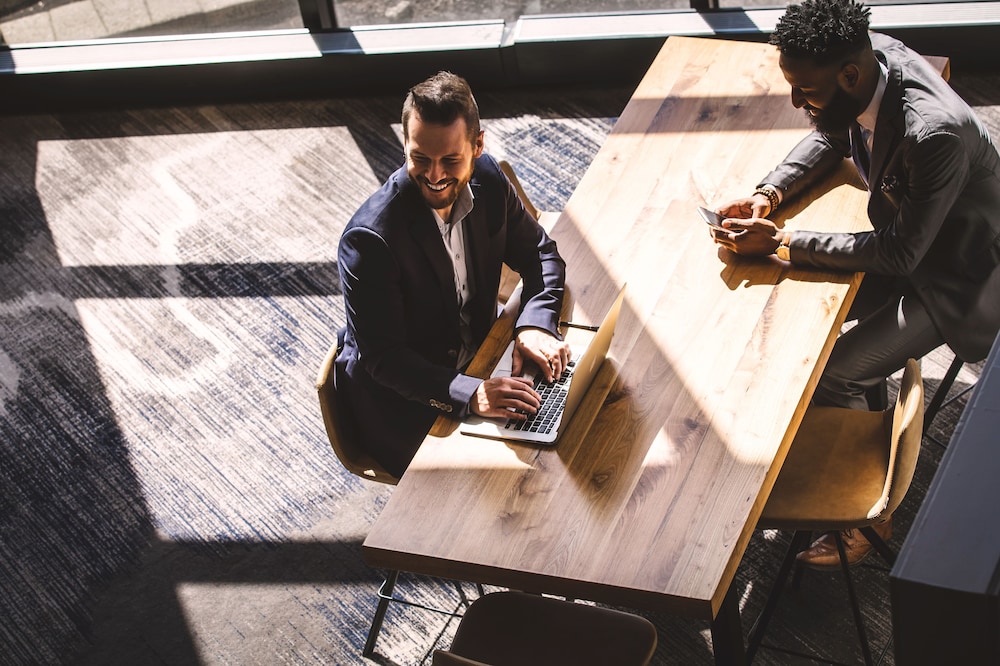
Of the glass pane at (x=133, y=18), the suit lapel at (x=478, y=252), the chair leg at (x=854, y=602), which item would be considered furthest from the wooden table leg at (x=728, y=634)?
the glass pane at (x=133, y=18)

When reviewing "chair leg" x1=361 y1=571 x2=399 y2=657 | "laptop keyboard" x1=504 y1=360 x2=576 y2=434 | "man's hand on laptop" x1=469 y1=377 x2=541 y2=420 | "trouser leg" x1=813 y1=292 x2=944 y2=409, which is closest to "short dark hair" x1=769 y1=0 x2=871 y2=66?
"trouser leg" x1=813 y1=292 x2=944 y2=409

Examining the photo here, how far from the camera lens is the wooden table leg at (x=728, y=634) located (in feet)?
7.64

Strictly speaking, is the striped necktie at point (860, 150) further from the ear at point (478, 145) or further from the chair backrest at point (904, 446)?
the ear at point (478, 145)

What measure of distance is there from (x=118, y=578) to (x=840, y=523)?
2.22 metres

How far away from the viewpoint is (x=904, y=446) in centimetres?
220

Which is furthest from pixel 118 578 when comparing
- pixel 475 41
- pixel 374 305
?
pixel 475 41

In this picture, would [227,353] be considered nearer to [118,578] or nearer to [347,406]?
[118,578]

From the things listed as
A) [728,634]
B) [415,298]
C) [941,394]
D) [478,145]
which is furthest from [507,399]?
[941,394]

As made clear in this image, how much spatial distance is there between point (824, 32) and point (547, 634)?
1561 millimetres

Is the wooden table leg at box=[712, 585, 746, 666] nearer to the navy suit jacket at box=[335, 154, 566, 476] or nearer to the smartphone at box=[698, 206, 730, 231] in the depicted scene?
the navy suit jacket at box=[335, 154, 566, 476]

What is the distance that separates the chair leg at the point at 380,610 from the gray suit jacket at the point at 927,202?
4.61 feet

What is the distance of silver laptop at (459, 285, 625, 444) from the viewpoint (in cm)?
228

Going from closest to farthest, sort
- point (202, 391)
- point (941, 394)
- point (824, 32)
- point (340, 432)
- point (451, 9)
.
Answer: point (824, 32), point (340, 432), point (941, 394), point (202, 391), point (451, 9)

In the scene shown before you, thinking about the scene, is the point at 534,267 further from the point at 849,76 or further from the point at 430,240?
the point at 849,76
